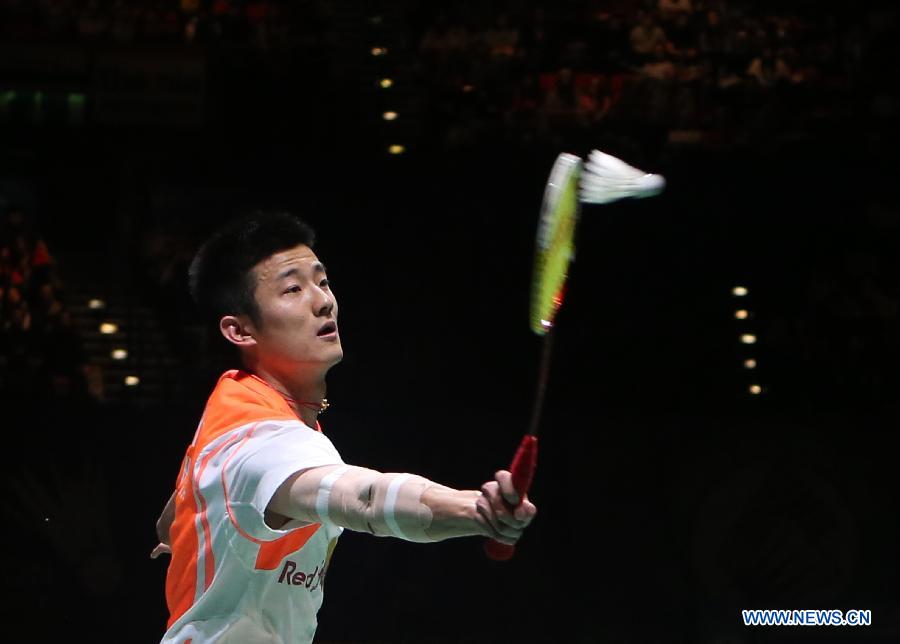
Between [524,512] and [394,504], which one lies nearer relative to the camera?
[524,512]

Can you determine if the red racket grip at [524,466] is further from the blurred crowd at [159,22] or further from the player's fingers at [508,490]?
the blurred crowd at [159,22]

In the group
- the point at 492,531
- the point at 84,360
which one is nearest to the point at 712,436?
the point at 84,360

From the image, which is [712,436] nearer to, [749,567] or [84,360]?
[749,567]

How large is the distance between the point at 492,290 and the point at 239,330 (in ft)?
20.3

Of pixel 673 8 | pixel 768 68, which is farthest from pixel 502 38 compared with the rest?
pixel 768 68

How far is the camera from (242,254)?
3223mm

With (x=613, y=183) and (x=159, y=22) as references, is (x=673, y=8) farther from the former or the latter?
(x=613, y=183)

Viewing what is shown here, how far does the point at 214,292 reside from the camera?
327 centimetres

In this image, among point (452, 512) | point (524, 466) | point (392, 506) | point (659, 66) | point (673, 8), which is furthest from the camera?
point (673, 8)

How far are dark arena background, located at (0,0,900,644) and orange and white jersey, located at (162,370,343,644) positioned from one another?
4.78 m

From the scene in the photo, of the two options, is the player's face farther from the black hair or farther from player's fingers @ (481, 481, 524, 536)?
player's fingers @ (481, 481, 524, 536)

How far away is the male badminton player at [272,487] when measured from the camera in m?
2.41

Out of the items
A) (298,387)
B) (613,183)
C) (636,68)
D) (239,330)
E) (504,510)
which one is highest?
(613,183)

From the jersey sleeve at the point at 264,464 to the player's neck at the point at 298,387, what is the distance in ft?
1.31
